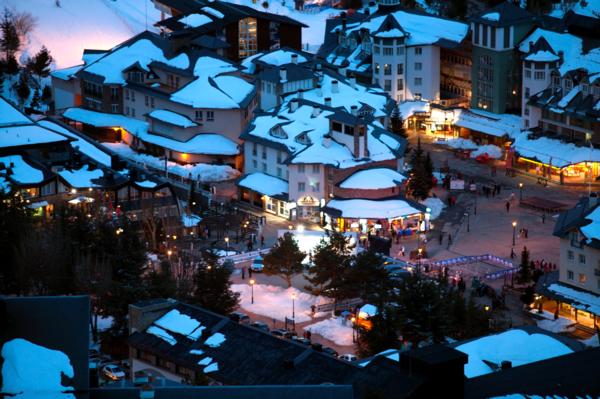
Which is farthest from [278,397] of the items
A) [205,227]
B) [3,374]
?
[205,227]

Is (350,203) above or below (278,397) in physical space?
below

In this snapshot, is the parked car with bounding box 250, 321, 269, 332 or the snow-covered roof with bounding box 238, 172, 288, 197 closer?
the parked car with bounding box 250, 321, 269, 332

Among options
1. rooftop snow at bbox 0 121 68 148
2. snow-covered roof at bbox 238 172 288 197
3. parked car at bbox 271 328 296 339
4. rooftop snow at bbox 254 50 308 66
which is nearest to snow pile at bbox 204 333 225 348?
parked car at bbox 271 328 296 339

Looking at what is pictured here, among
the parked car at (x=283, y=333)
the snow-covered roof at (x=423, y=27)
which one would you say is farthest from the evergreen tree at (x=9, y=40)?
the parked car at (x=283, y=333)

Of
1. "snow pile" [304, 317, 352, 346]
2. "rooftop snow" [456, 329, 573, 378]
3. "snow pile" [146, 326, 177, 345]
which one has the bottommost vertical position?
"snow pile" [304, 317, 352, 346]

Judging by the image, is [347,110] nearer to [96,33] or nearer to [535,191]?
[535,191]

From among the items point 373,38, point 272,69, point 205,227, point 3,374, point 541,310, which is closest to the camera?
point 3,374

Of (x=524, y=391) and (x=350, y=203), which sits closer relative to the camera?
(x=524, y=391)

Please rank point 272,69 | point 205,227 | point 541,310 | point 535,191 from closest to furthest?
1. point 541,310
2. point 205,227
3. point 535,191
4. point 272,69

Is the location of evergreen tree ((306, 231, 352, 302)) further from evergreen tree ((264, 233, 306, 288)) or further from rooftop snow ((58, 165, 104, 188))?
rooftop snow ((58, 165, 104, 188))
